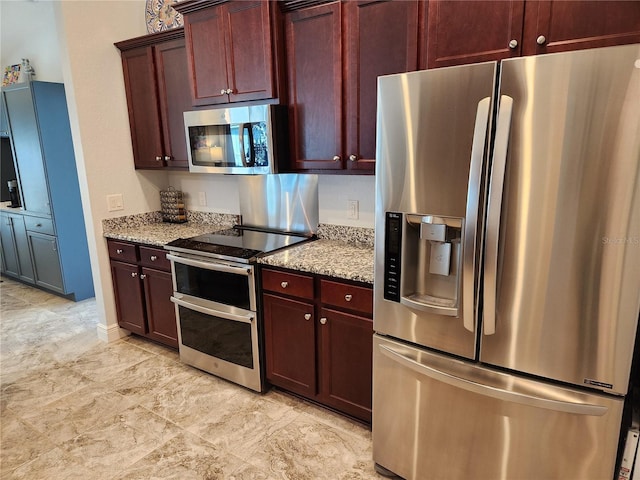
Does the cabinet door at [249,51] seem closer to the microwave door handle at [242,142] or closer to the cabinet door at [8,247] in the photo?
the microwave door handle at [242,142]

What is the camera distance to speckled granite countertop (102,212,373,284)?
2157 millimetres

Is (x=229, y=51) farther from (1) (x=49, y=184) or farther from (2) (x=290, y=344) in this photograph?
(1) (x=49, y=184)

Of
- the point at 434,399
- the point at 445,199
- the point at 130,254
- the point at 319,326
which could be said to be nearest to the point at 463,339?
the point at 434,399

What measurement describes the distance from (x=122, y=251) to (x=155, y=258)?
0.42m

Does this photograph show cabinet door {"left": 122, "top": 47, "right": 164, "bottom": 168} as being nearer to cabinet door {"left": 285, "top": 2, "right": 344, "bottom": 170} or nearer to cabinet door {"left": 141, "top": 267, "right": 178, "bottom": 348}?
cabinet door {"left": 141, "top": 267, "right": 178, "bottom": 348}

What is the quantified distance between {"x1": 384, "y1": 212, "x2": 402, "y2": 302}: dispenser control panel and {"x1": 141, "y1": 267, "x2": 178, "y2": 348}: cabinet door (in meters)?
1.82

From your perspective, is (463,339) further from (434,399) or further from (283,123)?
(283,123)

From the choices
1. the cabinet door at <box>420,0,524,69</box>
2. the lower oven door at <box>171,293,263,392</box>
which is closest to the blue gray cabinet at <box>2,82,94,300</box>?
the lower oven door at <box>171,293,263,392</box>

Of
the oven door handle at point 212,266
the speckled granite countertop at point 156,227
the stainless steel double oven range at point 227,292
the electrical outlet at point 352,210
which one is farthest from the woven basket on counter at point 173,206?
the electrical outlet at point 352,210

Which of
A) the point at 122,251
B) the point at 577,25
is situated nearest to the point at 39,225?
the point at 122,251

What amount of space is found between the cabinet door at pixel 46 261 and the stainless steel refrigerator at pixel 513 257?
3.88 metres

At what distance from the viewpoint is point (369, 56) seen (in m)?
2.08

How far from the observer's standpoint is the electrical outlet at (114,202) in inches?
130

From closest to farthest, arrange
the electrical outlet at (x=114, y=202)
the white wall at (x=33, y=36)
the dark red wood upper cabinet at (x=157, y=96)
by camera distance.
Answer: the dark red wood upper cabinet at (x=157, y=96) < the electrical outlet at (x=114, y=202) < the white wall at (x=33, y=36)
